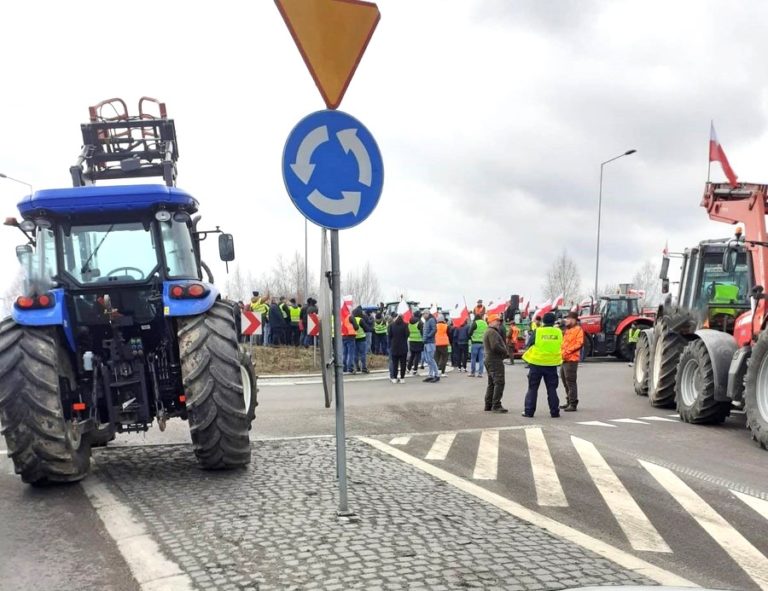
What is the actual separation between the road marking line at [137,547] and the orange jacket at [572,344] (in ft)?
28.8

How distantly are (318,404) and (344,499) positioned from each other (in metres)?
8.23

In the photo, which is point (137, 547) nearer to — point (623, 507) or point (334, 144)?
point (334, 144)

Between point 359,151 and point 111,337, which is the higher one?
point 359,151

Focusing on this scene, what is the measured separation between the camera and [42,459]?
5895 millimetres

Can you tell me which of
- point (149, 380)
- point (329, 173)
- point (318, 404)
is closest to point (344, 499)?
point (329, 173)

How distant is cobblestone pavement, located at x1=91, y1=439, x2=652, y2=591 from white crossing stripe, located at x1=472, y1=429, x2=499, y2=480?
2.75 ft

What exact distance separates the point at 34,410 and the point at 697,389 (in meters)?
9.24

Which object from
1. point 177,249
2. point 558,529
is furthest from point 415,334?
point 558,529

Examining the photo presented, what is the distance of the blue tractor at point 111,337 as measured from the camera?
5.91 metres

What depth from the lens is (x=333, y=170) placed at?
4.66m

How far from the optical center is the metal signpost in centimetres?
442

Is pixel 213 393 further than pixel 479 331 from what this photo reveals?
No

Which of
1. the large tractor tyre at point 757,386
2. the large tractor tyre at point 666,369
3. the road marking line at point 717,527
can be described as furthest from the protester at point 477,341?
the road marking line at point 717,527

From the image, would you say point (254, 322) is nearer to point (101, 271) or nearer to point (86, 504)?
point (101, 271)
